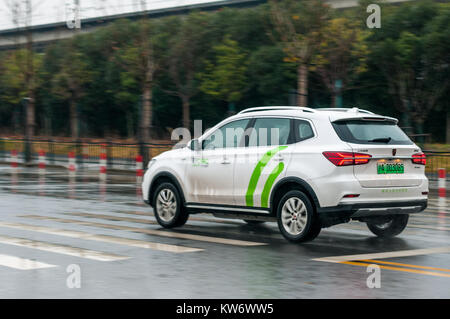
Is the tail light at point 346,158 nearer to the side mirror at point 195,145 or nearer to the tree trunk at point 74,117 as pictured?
the side mirror at point 195,145

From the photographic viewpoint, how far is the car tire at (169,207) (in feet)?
40.4

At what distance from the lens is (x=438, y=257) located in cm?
945

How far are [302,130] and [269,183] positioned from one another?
88 centimetres

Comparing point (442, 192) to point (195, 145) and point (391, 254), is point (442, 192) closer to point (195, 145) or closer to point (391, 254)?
point (195, 145)

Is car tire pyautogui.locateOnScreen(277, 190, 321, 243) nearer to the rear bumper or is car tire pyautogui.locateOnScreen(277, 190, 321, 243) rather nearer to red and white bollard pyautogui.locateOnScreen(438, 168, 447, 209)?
the rear bumper

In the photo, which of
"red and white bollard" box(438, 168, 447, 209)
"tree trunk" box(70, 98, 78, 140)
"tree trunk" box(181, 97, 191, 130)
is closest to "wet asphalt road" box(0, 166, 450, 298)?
"red and white bollard" box(438, 168, 447, 209)

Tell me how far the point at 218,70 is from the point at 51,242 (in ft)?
115

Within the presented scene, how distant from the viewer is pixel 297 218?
34.4ft

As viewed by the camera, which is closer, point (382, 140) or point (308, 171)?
point (308, 171)

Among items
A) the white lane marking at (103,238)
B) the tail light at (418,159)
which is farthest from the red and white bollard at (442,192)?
the white lane marking at (103,238)

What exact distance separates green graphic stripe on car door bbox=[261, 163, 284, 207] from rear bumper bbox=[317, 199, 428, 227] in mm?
901

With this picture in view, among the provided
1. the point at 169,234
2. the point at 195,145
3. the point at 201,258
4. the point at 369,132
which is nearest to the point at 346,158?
the point at 369,132

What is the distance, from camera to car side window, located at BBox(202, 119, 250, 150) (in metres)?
11.5

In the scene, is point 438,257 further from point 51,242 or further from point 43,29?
point 43,29
